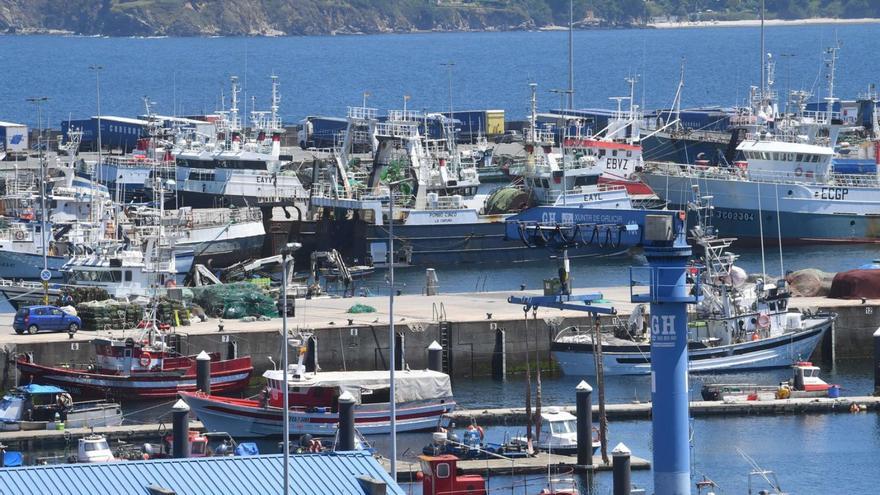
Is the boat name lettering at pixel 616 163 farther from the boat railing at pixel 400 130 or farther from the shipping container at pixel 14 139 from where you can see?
the shipping container at pixel 14 139

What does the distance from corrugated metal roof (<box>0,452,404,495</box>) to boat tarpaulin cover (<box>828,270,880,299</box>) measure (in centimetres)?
3252

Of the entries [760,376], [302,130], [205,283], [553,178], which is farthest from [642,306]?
[302,130]

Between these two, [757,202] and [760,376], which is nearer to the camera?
[760,376]

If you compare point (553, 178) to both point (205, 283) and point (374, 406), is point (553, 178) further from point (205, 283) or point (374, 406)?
point (374, 406)

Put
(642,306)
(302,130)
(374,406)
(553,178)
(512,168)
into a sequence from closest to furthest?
(374,406), (642,306), (553,178), (512,168), (302,130)

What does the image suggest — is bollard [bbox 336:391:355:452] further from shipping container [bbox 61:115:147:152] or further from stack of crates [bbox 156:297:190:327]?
shipping container [bbox 61:115:147:152]

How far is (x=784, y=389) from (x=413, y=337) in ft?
37.3

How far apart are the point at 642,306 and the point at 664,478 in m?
25.5

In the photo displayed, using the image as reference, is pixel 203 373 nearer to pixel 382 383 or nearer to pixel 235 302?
pixel 382 383

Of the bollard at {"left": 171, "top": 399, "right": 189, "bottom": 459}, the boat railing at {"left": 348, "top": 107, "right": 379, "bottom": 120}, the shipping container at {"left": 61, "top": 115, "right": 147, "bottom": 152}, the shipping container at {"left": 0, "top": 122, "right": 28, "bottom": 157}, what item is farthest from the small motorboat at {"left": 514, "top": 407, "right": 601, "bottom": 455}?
the shipping container at {"left": 0, "top": 122, "right": 28, "bottom": 157}

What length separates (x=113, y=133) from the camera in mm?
122188

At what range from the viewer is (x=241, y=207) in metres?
91.6

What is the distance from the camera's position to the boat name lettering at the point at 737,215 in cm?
9488

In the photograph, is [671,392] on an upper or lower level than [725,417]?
upper
